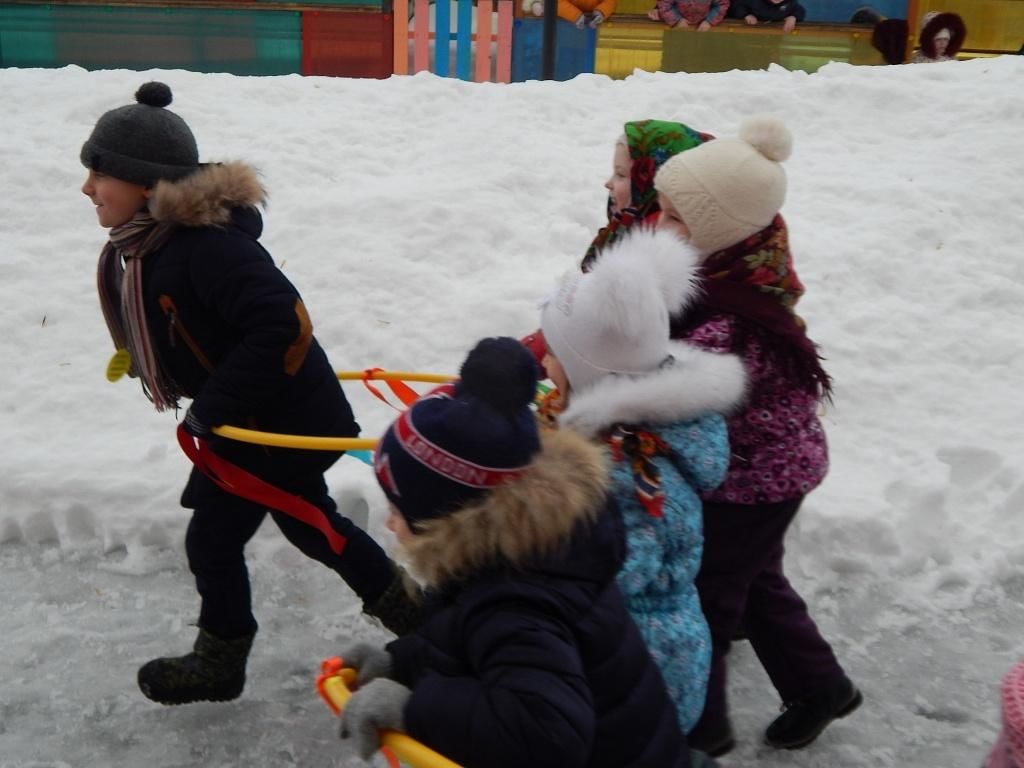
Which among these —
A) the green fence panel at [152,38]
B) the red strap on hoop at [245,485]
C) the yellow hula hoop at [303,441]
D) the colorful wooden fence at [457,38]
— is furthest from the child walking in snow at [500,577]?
the green fence panel at [152,38]

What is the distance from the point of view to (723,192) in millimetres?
2865

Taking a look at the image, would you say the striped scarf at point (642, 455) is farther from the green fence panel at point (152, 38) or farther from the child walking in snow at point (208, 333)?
the green fence panel at point (152, 38)

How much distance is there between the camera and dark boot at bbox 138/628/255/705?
3.28 m

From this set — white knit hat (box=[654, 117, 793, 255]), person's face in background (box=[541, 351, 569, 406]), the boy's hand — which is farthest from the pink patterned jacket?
the boy's hand

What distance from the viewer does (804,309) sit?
5863 mm

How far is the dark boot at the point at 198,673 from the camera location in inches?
129

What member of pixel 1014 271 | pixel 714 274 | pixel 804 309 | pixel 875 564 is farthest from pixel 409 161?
pixel 714 274

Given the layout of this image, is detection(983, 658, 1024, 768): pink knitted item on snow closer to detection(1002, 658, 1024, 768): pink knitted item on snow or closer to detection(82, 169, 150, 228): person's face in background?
detection(1002, 658, 1024, 768): pink knitted item on snow

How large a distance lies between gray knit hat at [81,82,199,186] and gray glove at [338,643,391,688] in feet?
4.96

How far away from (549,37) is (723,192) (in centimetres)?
835

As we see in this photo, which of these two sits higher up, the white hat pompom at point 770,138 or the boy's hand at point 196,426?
the white hat pompom at point 770,138

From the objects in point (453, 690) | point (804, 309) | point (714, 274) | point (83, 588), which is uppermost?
point (714, 274)

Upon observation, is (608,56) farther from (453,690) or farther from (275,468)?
(453,690)

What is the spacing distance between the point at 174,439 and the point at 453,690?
315 centimetres
